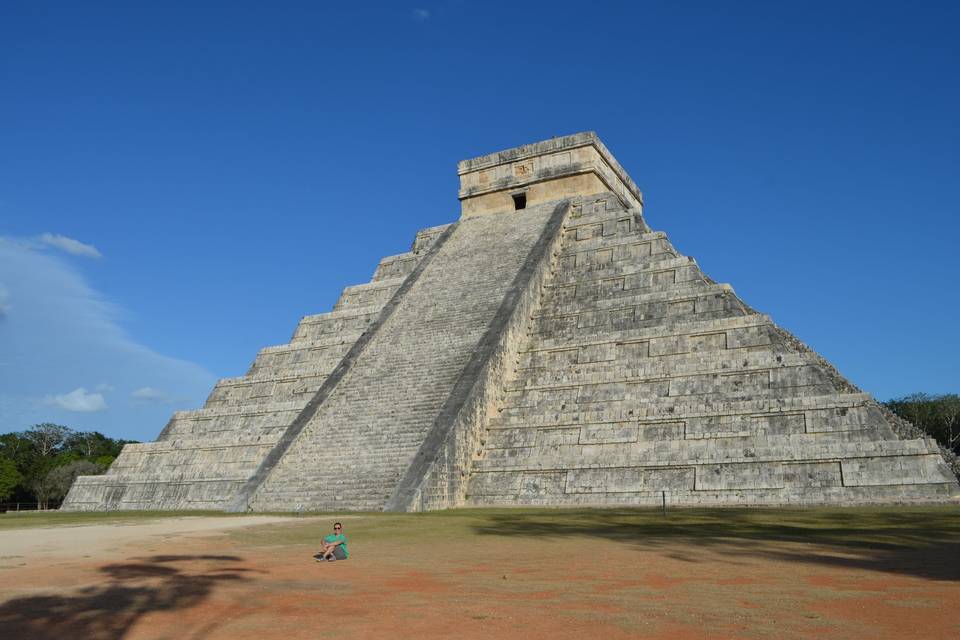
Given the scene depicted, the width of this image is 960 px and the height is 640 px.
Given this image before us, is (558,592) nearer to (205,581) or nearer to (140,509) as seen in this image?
(205,581)

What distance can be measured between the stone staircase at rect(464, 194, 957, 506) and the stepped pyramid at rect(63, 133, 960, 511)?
0.12 feet

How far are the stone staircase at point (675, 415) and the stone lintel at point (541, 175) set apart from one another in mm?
4766

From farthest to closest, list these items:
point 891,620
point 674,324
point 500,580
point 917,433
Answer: point 674,324
point 917,433
point 500,580
point 891,620

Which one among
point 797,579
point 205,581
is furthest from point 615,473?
point 205,581

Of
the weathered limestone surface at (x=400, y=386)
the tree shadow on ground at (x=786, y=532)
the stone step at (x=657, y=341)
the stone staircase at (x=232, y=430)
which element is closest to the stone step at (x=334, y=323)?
the stone staircase at (x=232, y=430)

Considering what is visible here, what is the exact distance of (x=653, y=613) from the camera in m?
5.05

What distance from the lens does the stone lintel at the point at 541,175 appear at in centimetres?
2314

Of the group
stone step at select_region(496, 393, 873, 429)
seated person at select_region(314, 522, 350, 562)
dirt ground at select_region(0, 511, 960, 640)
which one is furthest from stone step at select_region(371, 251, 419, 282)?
seated person at select_region(314, 522, 350, 562)

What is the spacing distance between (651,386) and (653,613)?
Answer: 10.5 m

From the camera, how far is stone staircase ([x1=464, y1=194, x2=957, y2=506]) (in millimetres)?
12562

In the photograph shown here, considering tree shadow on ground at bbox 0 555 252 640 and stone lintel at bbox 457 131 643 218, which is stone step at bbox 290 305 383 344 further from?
tree shadow on ground at bbox 0 555 252 640

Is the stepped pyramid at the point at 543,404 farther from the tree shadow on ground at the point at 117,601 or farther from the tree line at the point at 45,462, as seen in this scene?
the tree line at the point at 45,462

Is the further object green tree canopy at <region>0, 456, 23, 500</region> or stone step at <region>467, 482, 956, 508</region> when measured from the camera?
green tree canopy at <region>0, 456, 23, 500</region>

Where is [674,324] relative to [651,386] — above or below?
above
